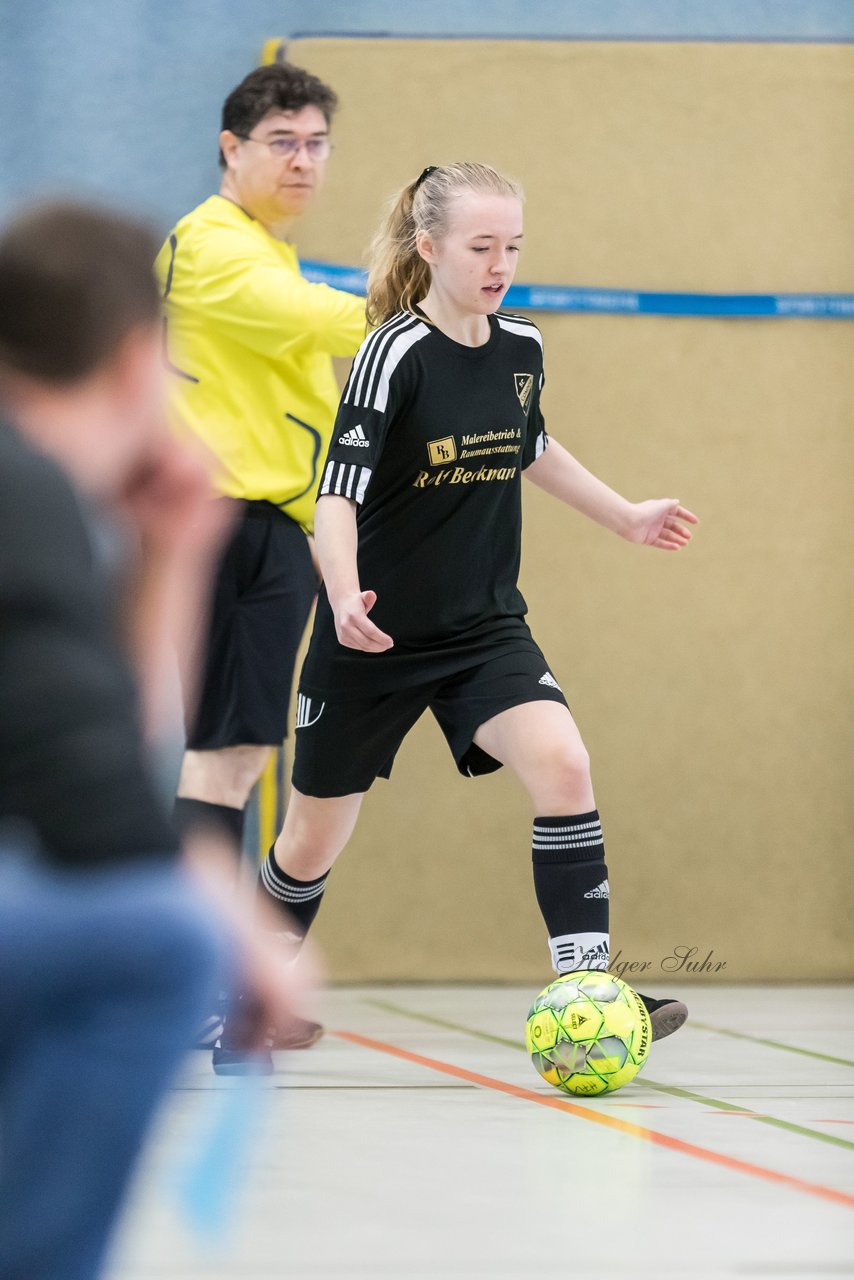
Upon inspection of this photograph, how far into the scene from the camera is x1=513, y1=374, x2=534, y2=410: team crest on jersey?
379cm

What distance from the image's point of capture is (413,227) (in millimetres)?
3873

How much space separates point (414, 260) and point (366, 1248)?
7.19 feet

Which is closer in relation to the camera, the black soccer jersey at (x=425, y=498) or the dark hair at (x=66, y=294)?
the dark hair at (x=66, y=294)

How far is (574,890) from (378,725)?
494mm

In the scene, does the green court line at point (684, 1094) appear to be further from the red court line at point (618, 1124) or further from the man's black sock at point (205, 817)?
the man's black sock at point (205, 817)

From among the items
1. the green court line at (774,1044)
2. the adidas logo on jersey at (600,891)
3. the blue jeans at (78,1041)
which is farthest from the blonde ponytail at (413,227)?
the blue jeans at (78,1041)

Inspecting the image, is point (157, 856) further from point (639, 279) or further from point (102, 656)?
point (639, 279)

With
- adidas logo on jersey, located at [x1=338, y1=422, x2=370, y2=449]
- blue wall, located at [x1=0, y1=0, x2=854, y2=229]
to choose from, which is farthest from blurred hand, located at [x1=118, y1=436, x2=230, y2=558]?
blue wall, located at [x1=0, y1=0, x2=854, y2=229]

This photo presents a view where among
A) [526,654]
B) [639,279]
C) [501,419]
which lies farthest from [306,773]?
[639,279]

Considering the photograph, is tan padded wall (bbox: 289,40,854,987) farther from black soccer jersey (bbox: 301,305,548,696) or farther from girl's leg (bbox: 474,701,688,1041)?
girl's leg (bbox: 474,701,688,1041)

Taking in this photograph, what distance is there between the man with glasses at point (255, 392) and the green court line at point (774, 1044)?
923 millimetres

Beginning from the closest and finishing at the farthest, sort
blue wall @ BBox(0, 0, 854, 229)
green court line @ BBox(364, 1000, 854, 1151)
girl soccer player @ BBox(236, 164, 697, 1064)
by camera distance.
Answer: green court line @ BBox(364, 1000, 854, 1151) < girl soccer player @ BBox(236, 164, 697, 1064) < blue wall @ BBox(0, 0, 854, 229)

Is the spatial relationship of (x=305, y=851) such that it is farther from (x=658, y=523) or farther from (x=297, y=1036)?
(x=658, y=523)

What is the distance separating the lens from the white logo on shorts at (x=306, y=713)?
369cm
